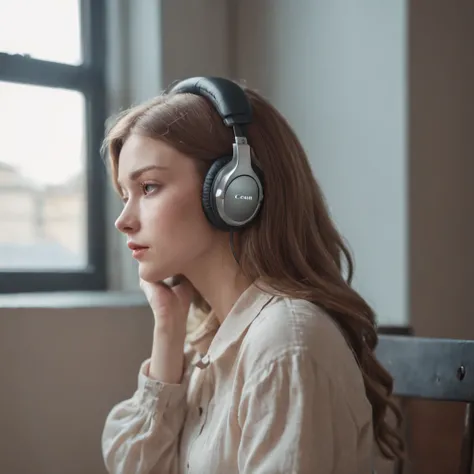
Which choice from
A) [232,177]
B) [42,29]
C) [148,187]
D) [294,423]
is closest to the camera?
[294,423]

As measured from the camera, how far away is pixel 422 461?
1.82 m

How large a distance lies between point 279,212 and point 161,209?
0.61 ft

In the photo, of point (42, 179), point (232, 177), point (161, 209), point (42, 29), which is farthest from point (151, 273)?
point (42, 29)

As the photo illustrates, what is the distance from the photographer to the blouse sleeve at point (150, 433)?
4.42 feet

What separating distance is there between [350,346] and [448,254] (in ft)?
2.44

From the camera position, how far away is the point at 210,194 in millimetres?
1213

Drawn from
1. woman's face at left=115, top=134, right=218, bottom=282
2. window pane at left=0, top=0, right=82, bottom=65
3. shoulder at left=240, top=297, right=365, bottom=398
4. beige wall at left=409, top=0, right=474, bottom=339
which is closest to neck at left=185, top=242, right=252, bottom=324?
woman's face at left=115, top=134, right=218, bottom=282

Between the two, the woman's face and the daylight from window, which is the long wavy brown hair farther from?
the daylight from window

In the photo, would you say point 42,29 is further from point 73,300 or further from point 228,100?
point 228,100

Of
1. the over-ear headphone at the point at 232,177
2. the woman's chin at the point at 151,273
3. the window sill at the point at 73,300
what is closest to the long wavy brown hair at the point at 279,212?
the over-ear headphone at the point at 232,177

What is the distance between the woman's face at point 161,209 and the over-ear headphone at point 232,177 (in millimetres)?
34

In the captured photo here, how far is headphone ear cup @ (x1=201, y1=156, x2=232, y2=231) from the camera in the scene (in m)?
1.21

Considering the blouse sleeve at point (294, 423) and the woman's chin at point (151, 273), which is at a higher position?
the woman's chin at point (151, 273)

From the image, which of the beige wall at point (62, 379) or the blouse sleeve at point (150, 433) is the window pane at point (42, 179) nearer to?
the beige wall at point (62, 379)
